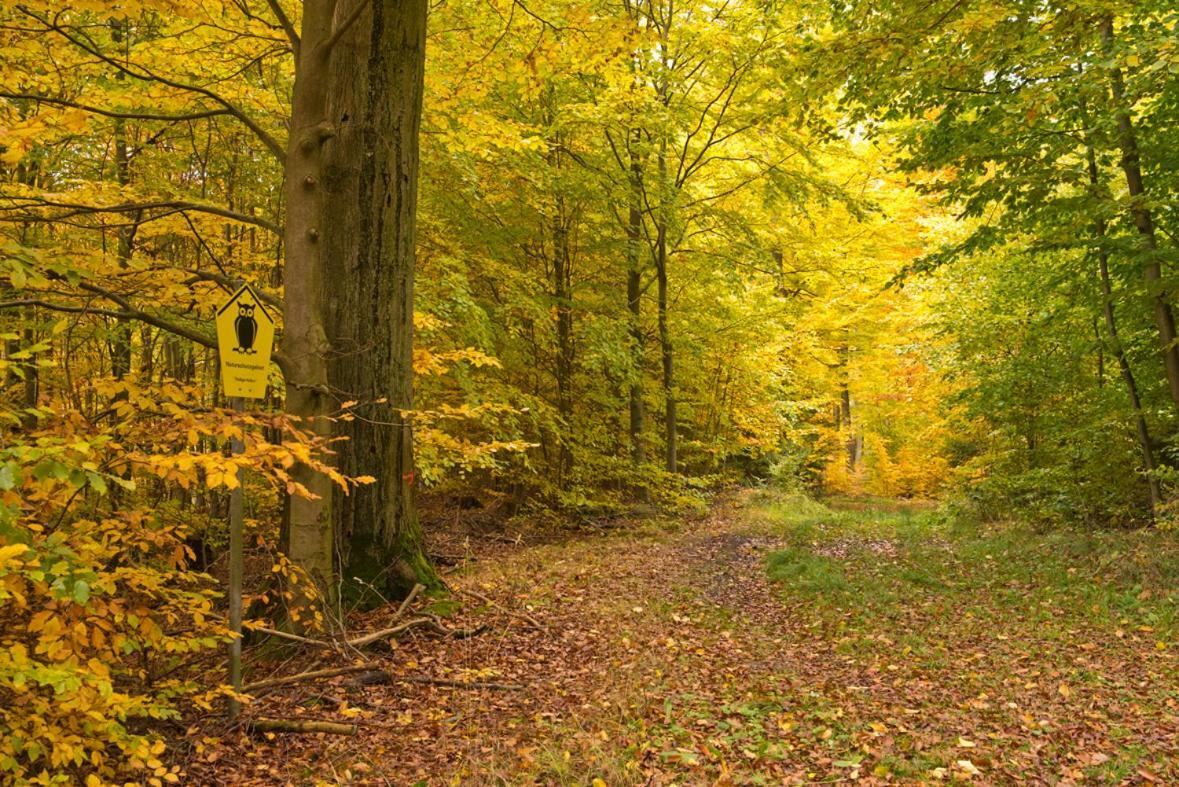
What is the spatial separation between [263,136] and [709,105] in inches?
401

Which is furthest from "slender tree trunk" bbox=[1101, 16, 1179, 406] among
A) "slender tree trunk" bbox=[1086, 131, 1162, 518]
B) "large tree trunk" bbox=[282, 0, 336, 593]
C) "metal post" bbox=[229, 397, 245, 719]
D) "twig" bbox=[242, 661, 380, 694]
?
"metal post" bbox=[229, 397, 245, 719]

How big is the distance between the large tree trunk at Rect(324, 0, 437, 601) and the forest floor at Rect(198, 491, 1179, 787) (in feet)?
2.34

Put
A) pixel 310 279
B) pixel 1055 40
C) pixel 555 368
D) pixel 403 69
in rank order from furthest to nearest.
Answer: pixel 555 368, pixel 1055 40, pixel 403 69, pixel 310 279

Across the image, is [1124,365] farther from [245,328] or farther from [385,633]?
[245,328]

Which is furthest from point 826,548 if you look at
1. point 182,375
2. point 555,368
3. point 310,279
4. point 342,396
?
point 182,375

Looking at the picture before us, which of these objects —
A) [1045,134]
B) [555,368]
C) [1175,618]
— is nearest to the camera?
[1175,618]

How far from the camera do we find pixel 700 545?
11289 millimetres

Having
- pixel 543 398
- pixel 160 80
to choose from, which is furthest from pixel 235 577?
pixel 543 398

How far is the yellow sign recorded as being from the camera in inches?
148

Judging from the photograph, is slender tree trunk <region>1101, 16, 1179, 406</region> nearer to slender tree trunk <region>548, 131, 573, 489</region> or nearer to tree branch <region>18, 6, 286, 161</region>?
slender tree trunk <region>548, 131, 573, 489</region>

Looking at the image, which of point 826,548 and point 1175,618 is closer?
point 1175,618

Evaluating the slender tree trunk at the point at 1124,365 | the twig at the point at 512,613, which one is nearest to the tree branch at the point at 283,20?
the twig at the point at 512,613

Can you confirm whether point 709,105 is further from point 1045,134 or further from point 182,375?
point 182,375

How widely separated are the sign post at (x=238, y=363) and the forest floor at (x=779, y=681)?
2.38 feet
